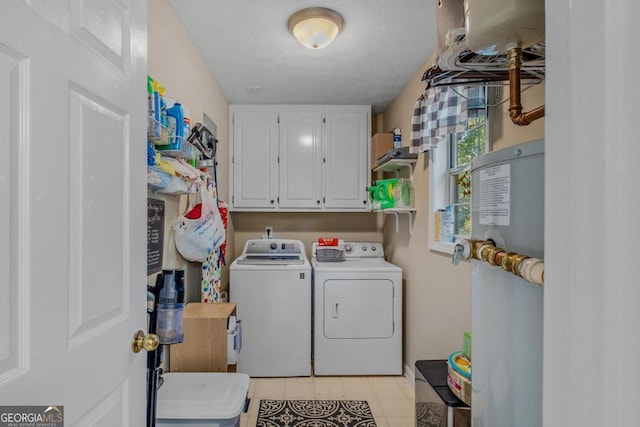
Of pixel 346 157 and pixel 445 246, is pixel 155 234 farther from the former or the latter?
pixel 346 157

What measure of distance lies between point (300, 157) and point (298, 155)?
3 centimetres

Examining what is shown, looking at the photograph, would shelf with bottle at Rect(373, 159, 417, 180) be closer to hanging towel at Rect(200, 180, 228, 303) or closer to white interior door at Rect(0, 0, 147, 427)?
hanging towel at Rect(200, 180, 228, 303)

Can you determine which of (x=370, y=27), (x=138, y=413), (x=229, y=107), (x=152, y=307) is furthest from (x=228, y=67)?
(x=138, y=413)

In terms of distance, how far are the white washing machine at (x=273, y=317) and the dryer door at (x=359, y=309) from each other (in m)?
0.19

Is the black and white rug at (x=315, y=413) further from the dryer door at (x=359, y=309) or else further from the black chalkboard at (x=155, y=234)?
the black chalkboard at (x=155, y=234)

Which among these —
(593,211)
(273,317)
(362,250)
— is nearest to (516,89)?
(593,211)

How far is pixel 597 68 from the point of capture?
1.18ft

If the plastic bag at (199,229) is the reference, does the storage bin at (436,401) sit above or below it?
below

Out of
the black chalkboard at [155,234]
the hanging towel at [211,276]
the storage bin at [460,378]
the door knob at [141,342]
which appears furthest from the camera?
the hanging towel at [211,276]

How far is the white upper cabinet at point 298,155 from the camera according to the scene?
11.5 feet

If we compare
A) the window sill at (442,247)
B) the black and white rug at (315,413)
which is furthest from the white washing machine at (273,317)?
the window sill at (442,247)

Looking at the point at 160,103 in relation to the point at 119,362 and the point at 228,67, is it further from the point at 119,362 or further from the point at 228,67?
the point at 228,67

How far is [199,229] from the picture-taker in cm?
195

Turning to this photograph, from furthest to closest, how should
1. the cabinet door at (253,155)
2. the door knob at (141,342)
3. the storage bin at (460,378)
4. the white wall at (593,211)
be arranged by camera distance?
the cabinet door at (253,155) < the storage bin at (460,378) < the door knob at (141,342) < the white wall at (593,211)
